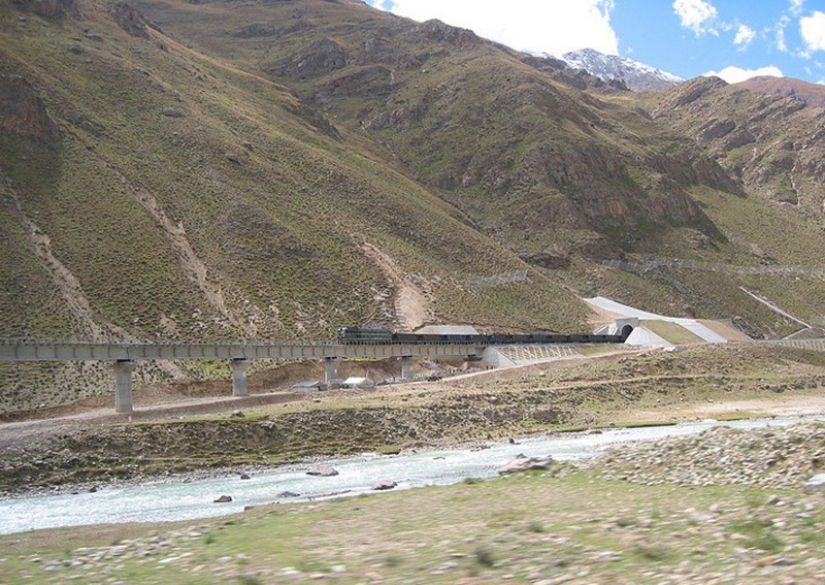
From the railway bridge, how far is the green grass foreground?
102 ft

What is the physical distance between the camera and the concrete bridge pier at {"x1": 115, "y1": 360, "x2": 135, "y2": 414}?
51000 mm

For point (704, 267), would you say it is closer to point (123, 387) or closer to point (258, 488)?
point (123, 387)

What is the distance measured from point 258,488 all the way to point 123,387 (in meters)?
22.3

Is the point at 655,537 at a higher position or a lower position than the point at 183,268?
lower

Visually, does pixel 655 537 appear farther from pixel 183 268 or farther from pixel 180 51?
pixel 180 51

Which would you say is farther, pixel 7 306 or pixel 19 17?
pixel 19 17

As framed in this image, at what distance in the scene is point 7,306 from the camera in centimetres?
6191

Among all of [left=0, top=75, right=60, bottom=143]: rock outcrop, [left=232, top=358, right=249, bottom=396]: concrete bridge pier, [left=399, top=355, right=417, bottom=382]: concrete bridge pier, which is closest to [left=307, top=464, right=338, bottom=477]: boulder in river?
[left=232, top=358, right=249, bottom=396]: concrete bridge pier

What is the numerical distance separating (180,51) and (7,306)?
341ft

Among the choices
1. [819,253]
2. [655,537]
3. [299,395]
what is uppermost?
[819,253]

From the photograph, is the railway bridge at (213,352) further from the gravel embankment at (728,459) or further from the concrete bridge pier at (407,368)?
the gravel embankment at (728,459)

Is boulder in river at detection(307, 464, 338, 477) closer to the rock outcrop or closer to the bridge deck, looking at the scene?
the bridge deck

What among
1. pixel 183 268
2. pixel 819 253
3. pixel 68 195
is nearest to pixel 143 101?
pixel 68 195

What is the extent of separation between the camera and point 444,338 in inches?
3206
